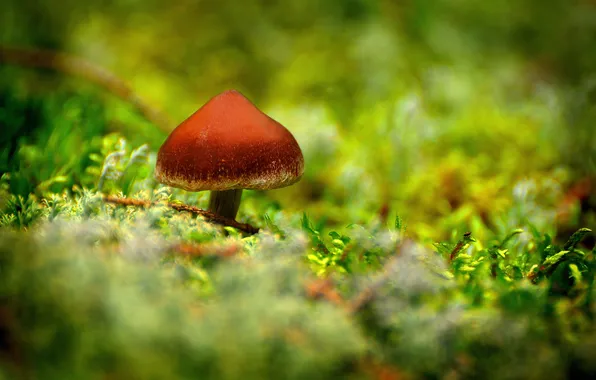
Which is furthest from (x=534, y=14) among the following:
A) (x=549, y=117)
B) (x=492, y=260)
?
(x=492, y=260)

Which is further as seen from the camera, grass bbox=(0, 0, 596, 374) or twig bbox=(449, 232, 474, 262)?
twig bbox=(449, 232, 474, 262)

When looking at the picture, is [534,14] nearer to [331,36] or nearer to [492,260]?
[331,36]

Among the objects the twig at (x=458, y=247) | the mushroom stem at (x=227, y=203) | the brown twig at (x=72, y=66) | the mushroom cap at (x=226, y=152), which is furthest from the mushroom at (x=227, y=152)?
the brown twig at (x=72, y=66)

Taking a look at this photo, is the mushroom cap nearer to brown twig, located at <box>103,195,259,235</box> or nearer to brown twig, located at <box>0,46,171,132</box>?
brown twig, located at <box>103,195,259,235</box>

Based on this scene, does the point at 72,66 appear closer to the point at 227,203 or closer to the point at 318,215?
the point at 318,215

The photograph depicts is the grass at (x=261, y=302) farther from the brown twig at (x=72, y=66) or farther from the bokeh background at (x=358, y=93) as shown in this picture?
the brown twig at (x=72, y=66)

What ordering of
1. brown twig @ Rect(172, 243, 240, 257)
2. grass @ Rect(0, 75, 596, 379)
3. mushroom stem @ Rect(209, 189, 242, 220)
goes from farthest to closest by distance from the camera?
mushroom stem @ Rect(209, 189, 242, 220) < brown twig @ Rect(172, 243, 240, 257) < grass @ Rect(0, 75, 596, 379)

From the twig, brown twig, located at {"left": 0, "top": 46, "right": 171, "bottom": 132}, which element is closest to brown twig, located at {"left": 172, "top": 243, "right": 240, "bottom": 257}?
the twig

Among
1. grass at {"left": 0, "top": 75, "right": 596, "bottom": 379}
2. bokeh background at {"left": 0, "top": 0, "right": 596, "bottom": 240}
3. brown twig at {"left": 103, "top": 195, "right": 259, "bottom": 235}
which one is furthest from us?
bokeh background at {"left": 0, "top": 0, "right": 596, "bottom": 240}
